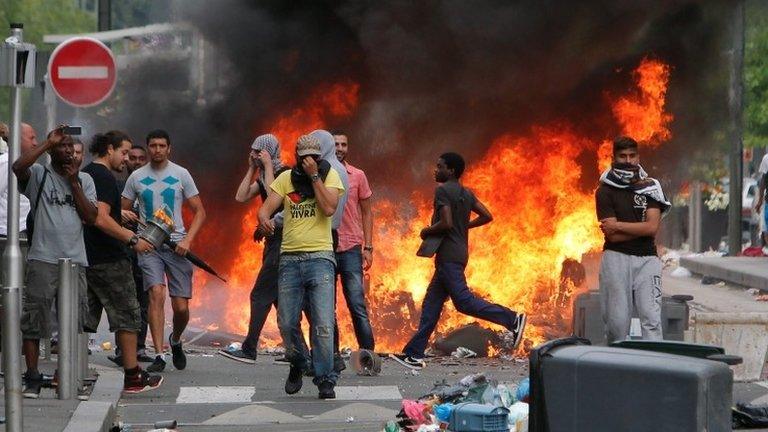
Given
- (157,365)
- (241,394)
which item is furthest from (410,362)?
(241,394)

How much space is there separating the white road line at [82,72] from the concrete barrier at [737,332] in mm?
4786

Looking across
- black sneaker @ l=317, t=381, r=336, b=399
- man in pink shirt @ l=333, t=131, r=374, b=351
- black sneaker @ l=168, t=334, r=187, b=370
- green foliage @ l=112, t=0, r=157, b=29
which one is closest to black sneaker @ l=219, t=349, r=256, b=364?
black sneaker @ l=168, t=334, r=187, b=370

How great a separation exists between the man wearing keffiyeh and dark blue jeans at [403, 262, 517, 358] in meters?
2.60

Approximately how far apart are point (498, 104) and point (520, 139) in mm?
603

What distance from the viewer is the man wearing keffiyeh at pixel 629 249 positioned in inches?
399

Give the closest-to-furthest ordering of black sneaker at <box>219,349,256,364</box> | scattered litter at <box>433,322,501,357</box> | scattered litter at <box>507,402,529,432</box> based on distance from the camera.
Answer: scattered litter at <box>507,402,529,432</box> → black sneaker at <box>219,349,256,364</box> → scattered litter at <box>433,322,501,357</box>

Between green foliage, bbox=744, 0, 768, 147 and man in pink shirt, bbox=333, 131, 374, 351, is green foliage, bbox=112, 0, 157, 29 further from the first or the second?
man in pink shirt, bbox=333, 131, 374, 351

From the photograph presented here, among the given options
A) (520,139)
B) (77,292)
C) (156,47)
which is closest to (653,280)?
(77,292)

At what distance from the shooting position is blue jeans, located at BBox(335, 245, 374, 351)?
11.9 metres

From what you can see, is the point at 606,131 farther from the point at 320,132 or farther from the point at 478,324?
the point at 320,132

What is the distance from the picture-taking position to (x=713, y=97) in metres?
17.5

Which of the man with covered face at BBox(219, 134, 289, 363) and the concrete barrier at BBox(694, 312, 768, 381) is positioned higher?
the man with covered face at BBox(219, 134, 289, 363)

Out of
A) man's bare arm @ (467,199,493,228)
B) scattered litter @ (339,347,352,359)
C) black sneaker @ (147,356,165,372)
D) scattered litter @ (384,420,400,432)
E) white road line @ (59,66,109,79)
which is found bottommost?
scattered litter @ (384,420,400,432)

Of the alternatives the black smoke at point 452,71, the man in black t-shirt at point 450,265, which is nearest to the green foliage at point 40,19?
the black smoke at point 452,71
